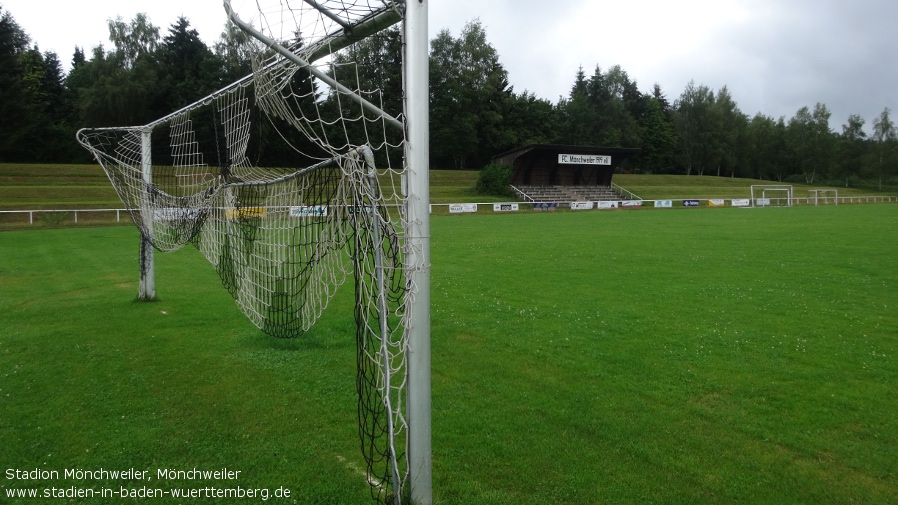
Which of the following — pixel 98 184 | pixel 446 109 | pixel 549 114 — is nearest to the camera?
pixel 98 184

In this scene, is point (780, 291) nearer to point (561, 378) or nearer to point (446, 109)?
point (561, 378)

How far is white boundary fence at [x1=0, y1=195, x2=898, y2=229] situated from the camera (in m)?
23.0

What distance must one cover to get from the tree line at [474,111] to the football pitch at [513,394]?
2343 mm

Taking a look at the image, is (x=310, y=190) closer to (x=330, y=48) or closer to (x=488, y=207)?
(x=330, y=48)

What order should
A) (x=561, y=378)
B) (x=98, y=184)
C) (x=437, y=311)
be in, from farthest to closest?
(x=98, y=184) → (x=437, y=311) → (x=561, y=378)

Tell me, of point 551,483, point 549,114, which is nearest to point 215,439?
point 551,483

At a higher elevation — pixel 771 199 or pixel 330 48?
pixel 771 199

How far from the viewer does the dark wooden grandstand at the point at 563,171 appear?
41.2 m

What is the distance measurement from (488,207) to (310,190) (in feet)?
98.9

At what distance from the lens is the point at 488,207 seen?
34000 mm

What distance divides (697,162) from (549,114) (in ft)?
80.6

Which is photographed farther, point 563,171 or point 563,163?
point 563,171

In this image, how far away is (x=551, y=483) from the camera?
3.23 metres
